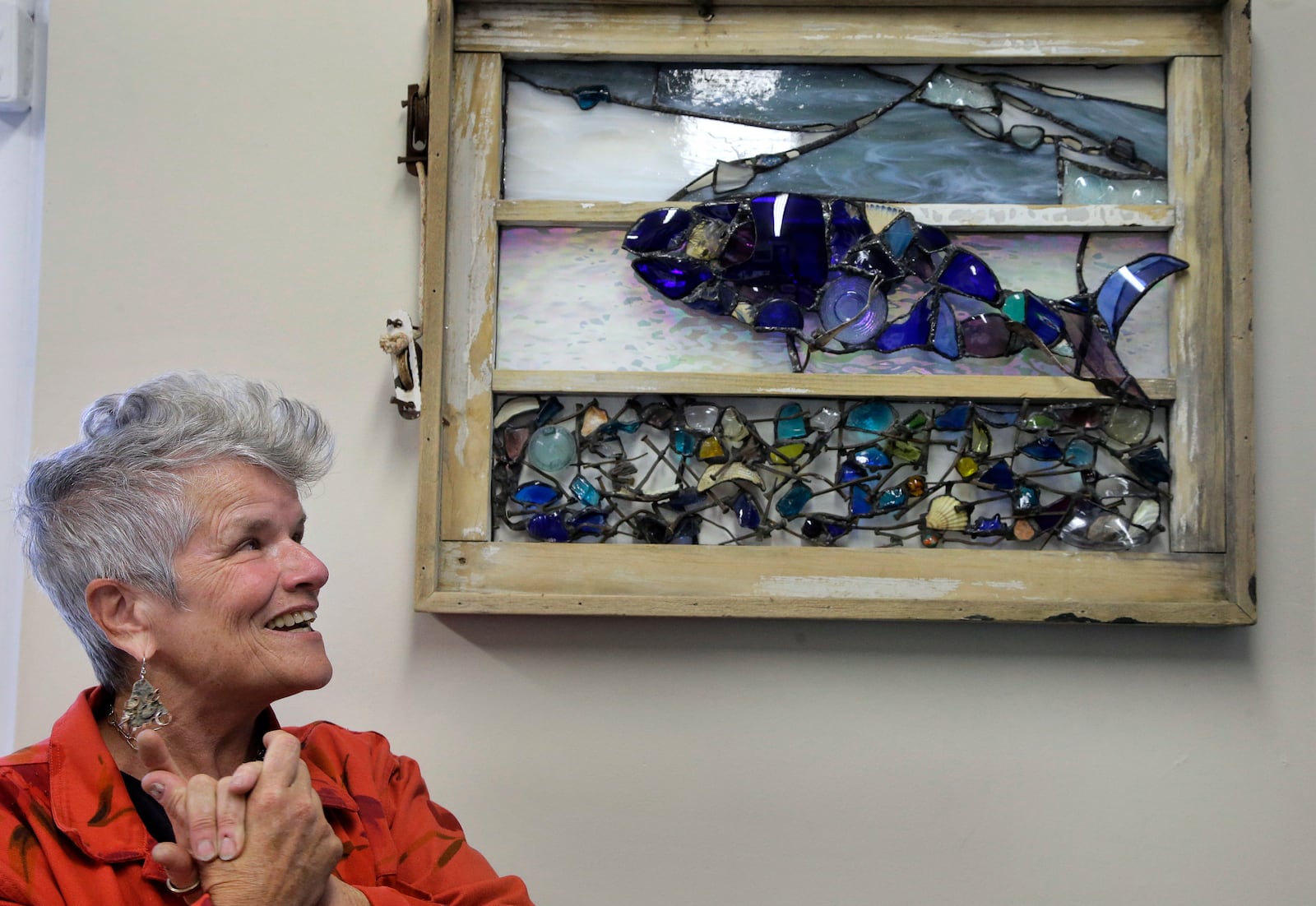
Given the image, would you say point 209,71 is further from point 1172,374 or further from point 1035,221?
point 1172,374

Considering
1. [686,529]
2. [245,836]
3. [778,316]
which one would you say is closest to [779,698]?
[686,529]

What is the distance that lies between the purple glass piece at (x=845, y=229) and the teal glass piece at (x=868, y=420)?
19cm

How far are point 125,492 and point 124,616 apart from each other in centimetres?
12

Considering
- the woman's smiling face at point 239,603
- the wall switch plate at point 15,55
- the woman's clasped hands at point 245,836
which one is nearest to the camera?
the woman's clasped hands at point 245,836

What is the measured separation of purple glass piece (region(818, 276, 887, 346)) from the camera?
1.36 m

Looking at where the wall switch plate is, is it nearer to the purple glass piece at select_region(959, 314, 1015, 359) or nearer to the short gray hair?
the short gray hair

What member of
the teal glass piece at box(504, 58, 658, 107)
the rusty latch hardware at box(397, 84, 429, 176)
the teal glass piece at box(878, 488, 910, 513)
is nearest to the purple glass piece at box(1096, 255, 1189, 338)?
the teal glass piece at box(878, 488, 910, 513)

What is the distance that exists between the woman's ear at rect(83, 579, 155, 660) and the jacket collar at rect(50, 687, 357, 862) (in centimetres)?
8

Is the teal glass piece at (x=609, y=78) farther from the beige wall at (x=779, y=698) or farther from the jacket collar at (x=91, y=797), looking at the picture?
the jacket collar at (x=91, y=797)

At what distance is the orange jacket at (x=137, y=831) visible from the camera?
91 cm

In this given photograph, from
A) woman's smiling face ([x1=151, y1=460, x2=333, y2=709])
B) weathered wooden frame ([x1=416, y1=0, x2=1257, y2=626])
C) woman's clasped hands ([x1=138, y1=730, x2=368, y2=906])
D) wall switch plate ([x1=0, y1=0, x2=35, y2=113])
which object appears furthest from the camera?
wall switch plate ([x1=0, y1=0, x2=35, y2=113])

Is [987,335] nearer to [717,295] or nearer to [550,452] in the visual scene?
[717,295]

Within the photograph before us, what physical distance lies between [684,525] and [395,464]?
0.40 m

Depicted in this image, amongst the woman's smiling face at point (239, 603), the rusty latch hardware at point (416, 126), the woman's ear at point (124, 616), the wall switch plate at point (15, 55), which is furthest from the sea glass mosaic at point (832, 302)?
A: the wall switch plate at point (15, 55)
